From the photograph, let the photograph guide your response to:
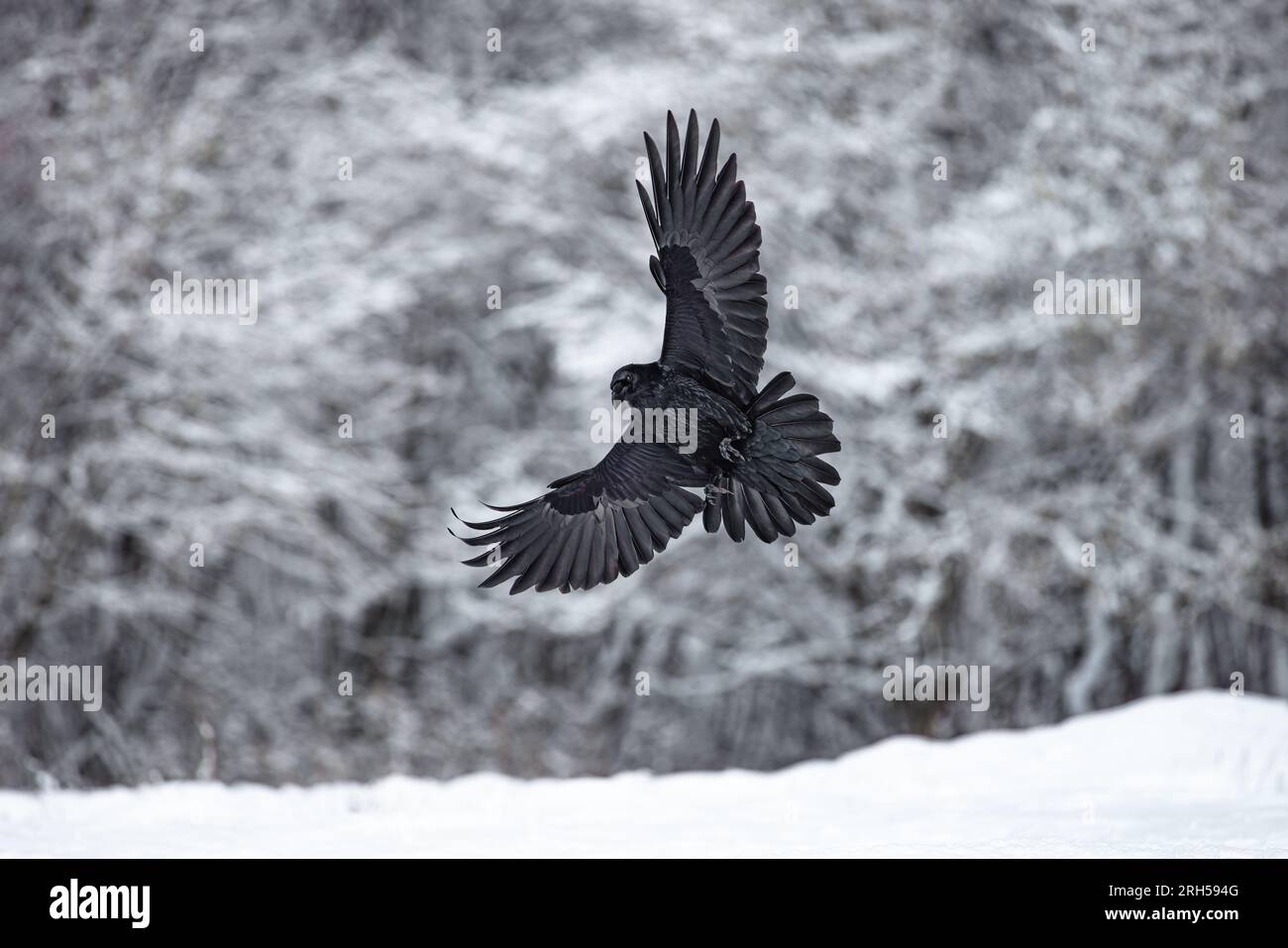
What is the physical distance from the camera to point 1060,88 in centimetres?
1372

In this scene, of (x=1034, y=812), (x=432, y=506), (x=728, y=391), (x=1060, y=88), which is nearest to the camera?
(x=728, y=391)

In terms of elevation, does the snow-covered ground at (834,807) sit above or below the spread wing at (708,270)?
below

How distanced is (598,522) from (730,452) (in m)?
0.48

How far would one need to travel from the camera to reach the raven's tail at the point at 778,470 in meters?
4.44

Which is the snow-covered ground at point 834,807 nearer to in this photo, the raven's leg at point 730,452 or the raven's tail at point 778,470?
the raven's tail at point 778,470

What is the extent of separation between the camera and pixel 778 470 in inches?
176

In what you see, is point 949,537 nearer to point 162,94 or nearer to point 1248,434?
point 1248,434

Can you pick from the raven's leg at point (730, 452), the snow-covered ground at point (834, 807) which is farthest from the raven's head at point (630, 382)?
the snow-covered ground at point (834, 807)

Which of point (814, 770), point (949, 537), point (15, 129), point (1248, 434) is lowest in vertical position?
point (814, 770)

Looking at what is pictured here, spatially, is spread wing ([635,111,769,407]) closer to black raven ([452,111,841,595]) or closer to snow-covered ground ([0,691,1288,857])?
black raven ([452,111,841,595])

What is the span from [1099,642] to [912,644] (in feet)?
6.05

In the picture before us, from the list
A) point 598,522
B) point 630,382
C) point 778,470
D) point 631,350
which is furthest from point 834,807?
point 631,350

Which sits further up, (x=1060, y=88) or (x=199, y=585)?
(x=1060, y=88)

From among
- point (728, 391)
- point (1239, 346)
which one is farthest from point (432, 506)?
point (728, 391)
